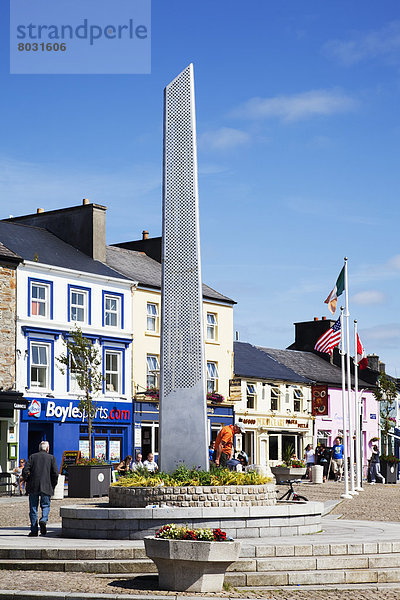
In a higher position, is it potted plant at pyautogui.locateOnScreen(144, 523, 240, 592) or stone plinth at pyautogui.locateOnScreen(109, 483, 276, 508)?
stone plinth at pyautogui.locateOnScreen(109, 483, 276, 508)

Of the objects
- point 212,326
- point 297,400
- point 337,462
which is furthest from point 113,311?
point 297,400

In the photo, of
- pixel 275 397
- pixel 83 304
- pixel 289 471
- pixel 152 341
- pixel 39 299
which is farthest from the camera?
pixel 275 397

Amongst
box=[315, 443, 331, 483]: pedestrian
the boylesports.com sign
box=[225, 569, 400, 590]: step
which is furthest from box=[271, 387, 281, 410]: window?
box=[225, 569, 400, 590]: step

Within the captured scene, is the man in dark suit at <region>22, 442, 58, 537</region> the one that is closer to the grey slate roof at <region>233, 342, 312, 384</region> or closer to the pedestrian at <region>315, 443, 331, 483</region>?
the pedestrian at <region>315, 443, 331, 483</region>

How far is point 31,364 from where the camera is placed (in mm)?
37531

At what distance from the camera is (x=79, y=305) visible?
40.2m

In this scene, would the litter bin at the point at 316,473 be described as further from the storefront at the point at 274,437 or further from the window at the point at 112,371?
the storefront at the point at 274,437

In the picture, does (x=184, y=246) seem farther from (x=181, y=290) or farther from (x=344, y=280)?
(x=344, y=280)

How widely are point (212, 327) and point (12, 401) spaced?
594 inches

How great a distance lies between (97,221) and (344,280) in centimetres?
1509

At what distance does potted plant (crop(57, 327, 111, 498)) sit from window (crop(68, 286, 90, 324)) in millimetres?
1062

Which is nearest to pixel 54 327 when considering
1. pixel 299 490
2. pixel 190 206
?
pixel 299 490

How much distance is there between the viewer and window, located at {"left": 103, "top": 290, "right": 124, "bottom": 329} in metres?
41.5

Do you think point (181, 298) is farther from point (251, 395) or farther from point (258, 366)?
point (258, 366)
